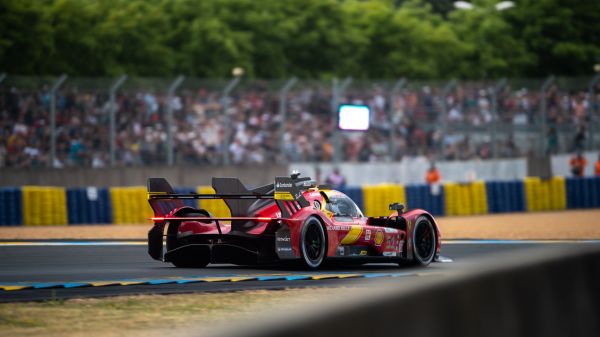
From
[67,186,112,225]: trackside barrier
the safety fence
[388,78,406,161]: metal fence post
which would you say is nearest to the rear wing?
the safety fence

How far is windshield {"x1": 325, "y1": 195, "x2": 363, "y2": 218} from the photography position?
1494 centimetres

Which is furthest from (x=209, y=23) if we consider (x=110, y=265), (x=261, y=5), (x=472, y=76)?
(x=110, y=265)

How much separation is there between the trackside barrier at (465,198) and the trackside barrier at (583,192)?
3.88 m

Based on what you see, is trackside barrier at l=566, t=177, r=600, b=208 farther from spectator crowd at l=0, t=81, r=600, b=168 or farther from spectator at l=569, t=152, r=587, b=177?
spectator crowd at l=0, t=81, r=600, b=168

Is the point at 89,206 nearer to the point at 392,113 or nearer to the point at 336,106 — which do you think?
the point at 336,106

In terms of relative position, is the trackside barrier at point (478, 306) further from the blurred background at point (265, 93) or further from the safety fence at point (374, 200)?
A: the blurred background at point (265, 93)

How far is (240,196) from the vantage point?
564 inches

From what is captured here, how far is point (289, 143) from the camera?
3356 centimetres

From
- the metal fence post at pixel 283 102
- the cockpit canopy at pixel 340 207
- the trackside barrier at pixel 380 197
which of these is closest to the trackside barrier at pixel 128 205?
the trackside barrier at pixel 380 197

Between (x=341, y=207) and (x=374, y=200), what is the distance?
15349 millimetres

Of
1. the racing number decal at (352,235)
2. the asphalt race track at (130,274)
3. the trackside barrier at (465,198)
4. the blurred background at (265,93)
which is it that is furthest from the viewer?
the trackside barrier at (465,198)

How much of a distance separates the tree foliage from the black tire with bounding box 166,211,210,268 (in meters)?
23.0

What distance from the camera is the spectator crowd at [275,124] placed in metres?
29.3

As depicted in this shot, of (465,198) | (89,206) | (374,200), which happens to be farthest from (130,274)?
(465,198)
